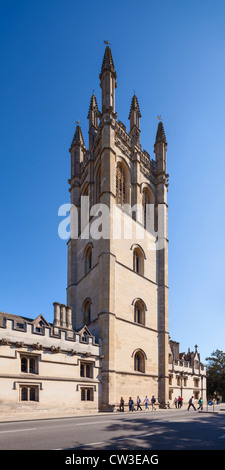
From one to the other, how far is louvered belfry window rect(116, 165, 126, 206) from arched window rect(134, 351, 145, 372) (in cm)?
1386

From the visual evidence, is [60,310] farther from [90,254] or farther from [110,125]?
[110,125]

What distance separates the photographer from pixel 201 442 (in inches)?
425

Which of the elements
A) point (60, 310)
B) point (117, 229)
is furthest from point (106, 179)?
point (60, 310)

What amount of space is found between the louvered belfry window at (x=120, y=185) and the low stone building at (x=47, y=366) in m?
12.6

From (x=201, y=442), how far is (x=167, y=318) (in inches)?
974

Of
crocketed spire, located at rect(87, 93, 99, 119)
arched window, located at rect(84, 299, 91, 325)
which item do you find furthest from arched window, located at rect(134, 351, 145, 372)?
crocketed spire, located at rect(87, 93, 99, 119)

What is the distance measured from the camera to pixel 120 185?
3484 centimetres

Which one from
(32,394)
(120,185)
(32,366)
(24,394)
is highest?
(120,185)

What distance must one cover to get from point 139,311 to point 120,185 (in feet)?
40.4

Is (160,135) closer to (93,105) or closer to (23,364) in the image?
(93,105)

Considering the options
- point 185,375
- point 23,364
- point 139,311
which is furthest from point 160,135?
point 23,364

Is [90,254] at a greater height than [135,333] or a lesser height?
greater

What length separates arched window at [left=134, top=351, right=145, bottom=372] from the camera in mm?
30416
